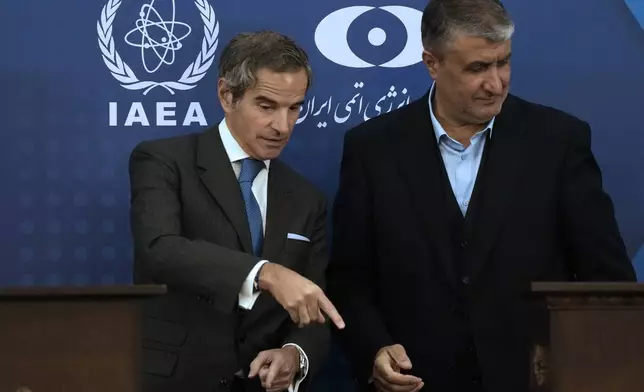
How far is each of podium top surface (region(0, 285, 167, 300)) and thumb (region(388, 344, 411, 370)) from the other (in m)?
0.84

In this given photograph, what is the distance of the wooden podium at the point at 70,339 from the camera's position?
6.95ft

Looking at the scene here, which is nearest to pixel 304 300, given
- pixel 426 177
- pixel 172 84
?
pixel 426 177

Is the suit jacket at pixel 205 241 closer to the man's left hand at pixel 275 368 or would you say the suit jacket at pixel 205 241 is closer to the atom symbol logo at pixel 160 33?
the man's left hand at pixel 275 368

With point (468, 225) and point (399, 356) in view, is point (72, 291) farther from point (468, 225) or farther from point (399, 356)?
point (468, 225)

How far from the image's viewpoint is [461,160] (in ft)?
9.97

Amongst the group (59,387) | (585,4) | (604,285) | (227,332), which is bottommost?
(227,332)

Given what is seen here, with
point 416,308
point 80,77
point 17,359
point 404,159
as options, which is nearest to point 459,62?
point 404,159

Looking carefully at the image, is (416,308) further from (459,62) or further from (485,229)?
(459,62)

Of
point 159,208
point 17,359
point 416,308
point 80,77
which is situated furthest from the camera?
point 80,77

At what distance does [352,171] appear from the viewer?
123 inches

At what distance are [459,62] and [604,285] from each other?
0.99m

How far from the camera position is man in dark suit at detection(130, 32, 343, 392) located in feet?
9.32

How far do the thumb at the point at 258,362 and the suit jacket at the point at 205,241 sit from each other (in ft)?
0.44

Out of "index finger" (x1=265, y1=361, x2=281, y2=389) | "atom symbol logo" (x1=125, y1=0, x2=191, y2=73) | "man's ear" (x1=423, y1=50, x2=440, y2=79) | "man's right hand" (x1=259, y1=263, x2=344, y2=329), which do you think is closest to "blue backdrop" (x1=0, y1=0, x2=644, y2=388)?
"atom symbol logo" (x1=125, y1=0, x2=191, y2=73)
